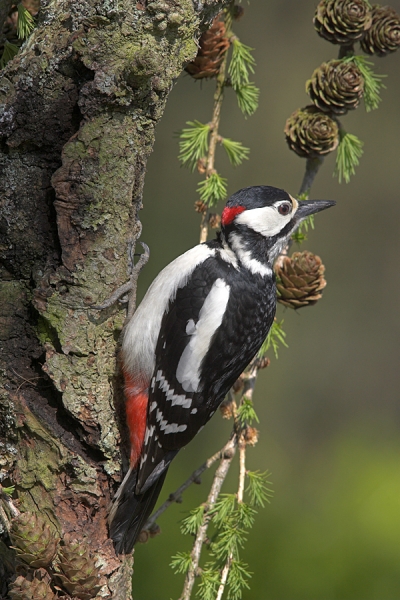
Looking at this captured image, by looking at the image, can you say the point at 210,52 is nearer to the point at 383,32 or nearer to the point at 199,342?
the point at 383,32

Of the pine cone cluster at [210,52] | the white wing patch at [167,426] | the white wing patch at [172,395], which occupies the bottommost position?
the white wing patch at [167,426]

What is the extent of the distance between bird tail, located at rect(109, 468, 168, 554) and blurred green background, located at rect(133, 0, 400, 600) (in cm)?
74

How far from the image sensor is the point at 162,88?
146 cm

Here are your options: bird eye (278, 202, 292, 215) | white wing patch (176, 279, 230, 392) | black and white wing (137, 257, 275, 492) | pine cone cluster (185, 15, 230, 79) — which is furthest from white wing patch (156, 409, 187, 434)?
pine cone cluster (185, 15, 230, 79)

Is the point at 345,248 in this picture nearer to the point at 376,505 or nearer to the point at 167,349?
the point at 376,505

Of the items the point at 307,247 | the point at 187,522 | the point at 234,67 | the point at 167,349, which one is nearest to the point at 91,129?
the point at 234,67

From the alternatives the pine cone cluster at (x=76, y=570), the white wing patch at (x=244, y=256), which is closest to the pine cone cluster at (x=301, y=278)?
the white wing patch at (x=244, y=256)

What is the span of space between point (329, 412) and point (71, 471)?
2306 millimetres

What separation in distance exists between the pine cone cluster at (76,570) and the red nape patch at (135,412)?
1.04ft

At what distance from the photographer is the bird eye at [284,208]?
5.83ft

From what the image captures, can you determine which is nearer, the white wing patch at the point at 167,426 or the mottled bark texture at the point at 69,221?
the mottled bark texture at the point at 69,221

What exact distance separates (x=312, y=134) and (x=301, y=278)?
0.38 metres

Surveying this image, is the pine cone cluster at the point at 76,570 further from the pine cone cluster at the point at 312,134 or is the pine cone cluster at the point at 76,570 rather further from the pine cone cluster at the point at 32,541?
the pine cone cluster at the point at 312,134

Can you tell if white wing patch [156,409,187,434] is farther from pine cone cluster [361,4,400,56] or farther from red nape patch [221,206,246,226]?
pine cone cluster [361,4,400,56]
